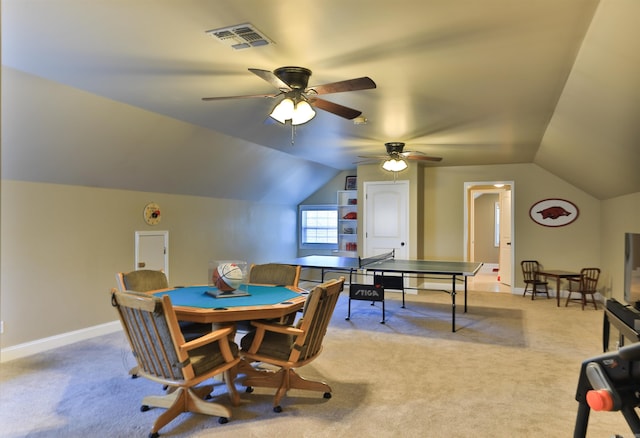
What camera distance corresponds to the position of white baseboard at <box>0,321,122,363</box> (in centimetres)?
391

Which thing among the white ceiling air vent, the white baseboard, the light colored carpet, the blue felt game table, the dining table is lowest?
the light colored carpet

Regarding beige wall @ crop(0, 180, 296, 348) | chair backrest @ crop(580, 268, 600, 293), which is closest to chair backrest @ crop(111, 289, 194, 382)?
beige wall @ crop(0, 180, 296, 348)

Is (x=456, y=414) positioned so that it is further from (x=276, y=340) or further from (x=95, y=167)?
(x=95, y=167)

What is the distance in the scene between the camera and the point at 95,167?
4473mm

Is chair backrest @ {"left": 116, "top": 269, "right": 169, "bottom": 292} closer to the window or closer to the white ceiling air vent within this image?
the white ceiling air vent

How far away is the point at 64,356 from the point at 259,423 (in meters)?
2.45

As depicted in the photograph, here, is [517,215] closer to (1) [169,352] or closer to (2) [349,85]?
(2) [349,85]

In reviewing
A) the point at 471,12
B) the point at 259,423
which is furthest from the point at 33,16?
the point at 259,423

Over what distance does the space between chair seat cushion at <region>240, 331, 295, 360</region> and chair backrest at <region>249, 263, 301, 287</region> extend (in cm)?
91

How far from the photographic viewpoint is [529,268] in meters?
7.49

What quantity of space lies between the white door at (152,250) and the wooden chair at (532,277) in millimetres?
5863

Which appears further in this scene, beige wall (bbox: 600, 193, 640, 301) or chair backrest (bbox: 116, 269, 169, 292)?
beige wall (bbox: 600, 193, 640, 301)

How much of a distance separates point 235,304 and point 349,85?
172 cm

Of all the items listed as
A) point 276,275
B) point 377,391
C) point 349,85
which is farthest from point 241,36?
point 377,391
